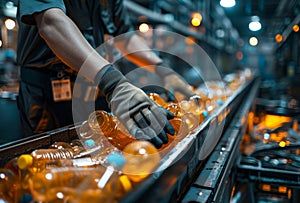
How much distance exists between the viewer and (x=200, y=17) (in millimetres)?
7762

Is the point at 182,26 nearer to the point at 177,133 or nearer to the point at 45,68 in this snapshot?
the point at 45,68

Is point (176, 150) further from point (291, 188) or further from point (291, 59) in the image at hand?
point (291, 59)

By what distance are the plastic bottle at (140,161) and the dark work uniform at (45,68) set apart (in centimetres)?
120

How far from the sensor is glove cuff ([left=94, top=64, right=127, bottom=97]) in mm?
1199

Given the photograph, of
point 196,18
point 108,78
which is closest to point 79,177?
point 108,78

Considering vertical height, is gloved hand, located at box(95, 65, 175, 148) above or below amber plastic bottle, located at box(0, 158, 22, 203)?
above

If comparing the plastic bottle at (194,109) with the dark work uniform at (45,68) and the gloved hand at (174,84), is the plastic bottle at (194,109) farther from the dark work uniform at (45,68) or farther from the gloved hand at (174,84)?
the dark work uniform at (45,68)

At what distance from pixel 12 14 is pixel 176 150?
4.69 meters

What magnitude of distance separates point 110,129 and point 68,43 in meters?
0.42

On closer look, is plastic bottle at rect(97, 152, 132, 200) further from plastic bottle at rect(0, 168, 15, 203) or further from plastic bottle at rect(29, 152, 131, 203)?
plastic bottle at rect(0, 168, 15, 203)

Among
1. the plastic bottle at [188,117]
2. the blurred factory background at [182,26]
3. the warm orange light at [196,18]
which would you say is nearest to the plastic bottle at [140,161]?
the plastic bottle at [188,117]

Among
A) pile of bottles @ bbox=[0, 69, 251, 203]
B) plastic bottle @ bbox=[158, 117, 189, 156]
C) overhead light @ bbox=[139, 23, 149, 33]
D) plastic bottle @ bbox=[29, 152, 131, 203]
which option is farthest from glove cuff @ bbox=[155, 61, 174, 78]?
overhead light @ bbox=[139, 23, 149, 33]

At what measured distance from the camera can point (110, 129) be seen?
1.32 meters

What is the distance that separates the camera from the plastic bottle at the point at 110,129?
3.96ft
